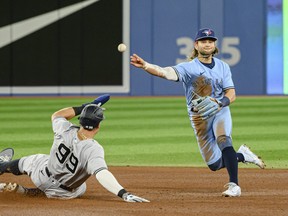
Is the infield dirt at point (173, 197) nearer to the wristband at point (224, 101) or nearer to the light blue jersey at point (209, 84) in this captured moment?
the light blue jersey at point (209, 84)

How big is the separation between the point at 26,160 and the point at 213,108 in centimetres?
168

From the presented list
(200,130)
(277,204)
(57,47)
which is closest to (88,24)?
(57,47)

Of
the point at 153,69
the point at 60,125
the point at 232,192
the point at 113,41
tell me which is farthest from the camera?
the point at 113,41

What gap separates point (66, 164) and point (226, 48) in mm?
16453

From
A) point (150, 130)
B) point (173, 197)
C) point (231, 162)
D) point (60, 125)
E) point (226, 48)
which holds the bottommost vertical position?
point (173, 197)

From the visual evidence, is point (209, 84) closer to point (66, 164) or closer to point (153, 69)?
point (153, 69)

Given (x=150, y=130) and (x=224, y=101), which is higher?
(x=224, y=101)

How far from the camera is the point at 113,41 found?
73.8 feet

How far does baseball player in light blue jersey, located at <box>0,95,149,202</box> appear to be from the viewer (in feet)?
21.5

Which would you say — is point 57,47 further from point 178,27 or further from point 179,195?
point 179,195

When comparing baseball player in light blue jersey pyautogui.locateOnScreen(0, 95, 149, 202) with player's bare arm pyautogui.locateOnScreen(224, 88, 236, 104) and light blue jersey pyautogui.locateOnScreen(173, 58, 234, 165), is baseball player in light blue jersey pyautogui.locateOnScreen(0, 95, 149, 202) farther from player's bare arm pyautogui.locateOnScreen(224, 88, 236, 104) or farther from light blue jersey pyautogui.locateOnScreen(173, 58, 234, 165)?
player's bare arm pyautogui.locateOnScreen(224, 88, 236, 104)

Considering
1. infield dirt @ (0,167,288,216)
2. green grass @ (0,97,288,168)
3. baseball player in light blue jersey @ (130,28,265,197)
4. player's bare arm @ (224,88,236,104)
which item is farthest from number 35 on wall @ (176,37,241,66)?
player's bare arm @ (224,88,236,104)

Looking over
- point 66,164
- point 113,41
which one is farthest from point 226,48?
point 66,164

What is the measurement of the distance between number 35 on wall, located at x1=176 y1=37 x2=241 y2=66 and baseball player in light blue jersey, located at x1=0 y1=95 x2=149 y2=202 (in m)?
15.8
